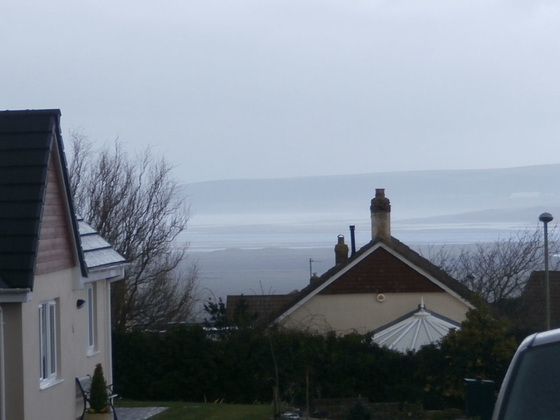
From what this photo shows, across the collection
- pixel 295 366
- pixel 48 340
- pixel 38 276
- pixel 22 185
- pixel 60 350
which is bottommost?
pixel 295 366

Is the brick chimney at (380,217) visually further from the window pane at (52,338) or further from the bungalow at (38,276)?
the window pane at (52,338)

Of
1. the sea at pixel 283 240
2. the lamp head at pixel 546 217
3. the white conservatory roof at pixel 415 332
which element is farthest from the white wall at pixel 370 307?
the sea at pixel 283 240

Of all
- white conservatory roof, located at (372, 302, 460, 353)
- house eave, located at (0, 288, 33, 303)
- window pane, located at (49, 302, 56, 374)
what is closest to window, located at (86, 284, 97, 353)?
window pane, located at (49, 302, 56, 374)

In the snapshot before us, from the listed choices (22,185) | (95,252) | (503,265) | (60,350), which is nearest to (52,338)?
(60,350)

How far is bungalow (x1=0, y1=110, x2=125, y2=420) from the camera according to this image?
1178 centimetres

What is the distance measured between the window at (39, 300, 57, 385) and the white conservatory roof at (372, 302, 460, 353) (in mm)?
12783

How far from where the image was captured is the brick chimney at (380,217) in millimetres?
31859

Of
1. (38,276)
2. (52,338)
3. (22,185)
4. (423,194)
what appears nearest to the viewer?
(22,185)

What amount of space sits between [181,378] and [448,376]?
284 inches

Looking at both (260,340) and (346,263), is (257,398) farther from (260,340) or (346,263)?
(346,263)

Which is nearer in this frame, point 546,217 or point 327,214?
point 546,217

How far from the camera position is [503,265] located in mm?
39844

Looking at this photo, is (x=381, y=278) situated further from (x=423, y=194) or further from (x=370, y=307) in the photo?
(x=423, y=194)

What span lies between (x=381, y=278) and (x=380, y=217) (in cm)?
220
